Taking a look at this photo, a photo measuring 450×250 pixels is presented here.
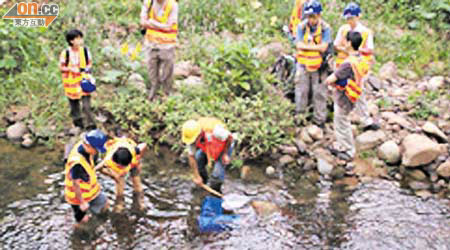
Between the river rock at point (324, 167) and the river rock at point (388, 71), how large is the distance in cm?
272

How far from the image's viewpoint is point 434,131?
295 inches

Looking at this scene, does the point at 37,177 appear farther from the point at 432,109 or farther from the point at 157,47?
the point at 432,109

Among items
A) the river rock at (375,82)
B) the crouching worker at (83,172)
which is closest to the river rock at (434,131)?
the river rock at (375,82)

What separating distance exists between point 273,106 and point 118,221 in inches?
122

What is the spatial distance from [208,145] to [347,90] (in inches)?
86.8

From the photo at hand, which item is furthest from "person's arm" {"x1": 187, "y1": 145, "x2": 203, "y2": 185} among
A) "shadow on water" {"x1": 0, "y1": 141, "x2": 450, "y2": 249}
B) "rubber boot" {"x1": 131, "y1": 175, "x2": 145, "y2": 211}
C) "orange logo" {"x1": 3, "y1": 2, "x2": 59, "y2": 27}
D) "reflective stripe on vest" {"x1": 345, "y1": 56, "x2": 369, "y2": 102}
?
"orange logo" {"x1": 3, "y1": 2, "x2": 59, "y2": 27}

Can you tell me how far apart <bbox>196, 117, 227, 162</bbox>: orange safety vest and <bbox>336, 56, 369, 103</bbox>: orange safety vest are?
202 centimetres

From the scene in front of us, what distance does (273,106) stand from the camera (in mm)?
7988

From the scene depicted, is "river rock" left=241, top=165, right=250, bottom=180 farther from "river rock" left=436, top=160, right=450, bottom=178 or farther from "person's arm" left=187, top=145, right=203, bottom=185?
"river rock" left=436, top=160, right=450, bottom=178

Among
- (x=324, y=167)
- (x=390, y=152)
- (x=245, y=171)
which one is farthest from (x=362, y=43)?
(x=245, y=171)

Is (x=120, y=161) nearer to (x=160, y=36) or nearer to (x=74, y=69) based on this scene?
(x=74, y=69)

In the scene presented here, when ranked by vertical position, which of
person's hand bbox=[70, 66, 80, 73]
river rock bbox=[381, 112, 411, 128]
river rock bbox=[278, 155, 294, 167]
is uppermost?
person's hand bbox=[70, 66, 80, 73]

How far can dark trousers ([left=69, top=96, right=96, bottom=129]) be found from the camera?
793cm

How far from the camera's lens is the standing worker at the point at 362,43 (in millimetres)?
7336
